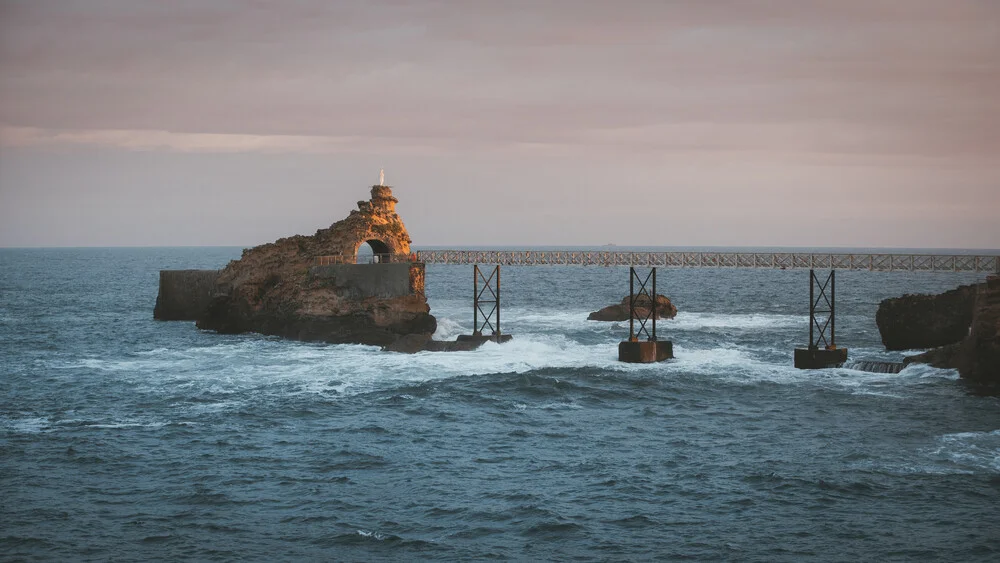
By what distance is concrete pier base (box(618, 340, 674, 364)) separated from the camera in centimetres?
5422

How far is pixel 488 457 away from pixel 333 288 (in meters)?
36.1

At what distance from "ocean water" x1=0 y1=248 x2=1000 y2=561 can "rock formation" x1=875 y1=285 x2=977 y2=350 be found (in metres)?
2.25

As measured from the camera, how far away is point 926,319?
5778 centimetres

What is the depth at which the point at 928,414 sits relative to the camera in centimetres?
3897

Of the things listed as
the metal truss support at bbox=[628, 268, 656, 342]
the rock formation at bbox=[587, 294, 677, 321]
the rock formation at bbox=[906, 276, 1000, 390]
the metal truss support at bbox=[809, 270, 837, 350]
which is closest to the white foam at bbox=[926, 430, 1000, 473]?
the rock formation at bbox=[906, 276, 1000, 390]

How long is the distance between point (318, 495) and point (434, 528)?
4.95m

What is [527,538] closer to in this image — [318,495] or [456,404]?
[318,495]

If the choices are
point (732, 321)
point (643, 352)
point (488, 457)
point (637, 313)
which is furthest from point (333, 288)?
point (732, 321)

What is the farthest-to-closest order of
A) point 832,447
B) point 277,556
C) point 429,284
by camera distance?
point 429,284 → point 832,447 → point 277,556

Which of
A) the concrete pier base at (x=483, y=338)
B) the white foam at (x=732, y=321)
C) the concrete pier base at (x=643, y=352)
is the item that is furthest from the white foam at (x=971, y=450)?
the white foam at (x=732, y=321)

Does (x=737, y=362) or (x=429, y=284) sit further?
(x=429, y=284)

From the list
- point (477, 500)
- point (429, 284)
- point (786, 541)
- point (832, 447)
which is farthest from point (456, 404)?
point (429, 284)

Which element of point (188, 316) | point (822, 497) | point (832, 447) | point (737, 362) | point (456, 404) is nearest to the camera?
point (822, 497)

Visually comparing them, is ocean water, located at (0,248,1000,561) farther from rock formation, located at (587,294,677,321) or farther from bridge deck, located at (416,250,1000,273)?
rock formation, located at (587,294,677,321)
